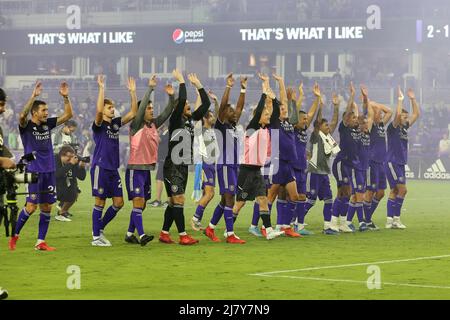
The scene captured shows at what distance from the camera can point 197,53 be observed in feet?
195

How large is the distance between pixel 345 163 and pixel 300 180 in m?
1.32

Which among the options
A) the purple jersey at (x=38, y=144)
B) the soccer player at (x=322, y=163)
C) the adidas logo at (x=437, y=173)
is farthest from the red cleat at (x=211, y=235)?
the adidas logo at (x=437, y=173)

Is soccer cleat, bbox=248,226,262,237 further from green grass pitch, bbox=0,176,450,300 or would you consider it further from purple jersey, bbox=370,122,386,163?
purple jersey, bbox=370,122,386,163

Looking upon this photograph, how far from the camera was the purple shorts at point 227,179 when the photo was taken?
1902cm

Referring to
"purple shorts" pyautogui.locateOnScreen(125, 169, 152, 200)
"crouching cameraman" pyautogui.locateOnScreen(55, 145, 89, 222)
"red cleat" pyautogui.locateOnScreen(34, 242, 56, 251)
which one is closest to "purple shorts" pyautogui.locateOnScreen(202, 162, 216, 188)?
"purple shorts" pyautogui.locateOnScreen(125, 169, 152, 200)

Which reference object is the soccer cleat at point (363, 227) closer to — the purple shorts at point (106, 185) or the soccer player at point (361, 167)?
the soccer player at point (361, 167)

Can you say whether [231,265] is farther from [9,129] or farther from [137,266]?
[9,129]

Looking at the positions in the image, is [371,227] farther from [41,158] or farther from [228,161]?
[41,158]

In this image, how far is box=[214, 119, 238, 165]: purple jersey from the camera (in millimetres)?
19078

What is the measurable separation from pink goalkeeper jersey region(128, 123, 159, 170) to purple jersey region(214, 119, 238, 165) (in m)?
1.24

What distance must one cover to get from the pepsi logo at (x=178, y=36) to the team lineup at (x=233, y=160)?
34797 mm

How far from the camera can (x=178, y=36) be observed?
57.4 metres
